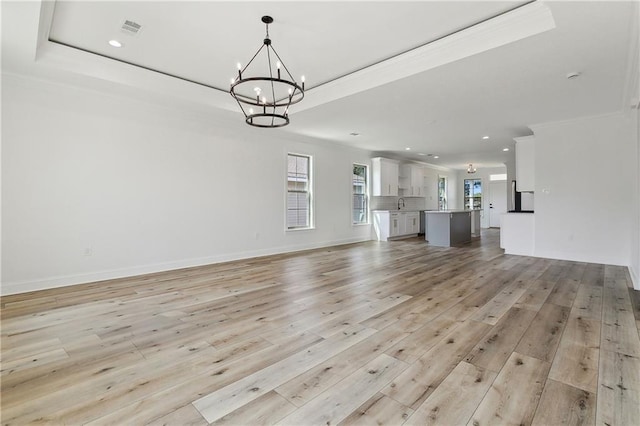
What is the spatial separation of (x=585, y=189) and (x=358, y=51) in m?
5.17

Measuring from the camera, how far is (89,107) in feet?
14.6

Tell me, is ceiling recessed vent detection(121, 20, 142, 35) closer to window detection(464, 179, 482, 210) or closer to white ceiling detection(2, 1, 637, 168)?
white ceiling detection(2, 1, 637, 168)

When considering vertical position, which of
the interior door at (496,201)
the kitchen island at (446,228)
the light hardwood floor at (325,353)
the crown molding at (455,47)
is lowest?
the light hardwood floor at (325,353)

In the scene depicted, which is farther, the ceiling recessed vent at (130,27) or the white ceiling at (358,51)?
the ceiling recessed vent at (130,27)

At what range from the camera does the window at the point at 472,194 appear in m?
14.1

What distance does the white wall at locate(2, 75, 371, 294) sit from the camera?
3980mm

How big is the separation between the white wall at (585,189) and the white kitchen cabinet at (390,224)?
12.5ft

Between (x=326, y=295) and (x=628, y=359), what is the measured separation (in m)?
2.63

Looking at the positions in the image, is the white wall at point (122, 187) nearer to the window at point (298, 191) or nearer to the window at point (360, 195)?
the window at point (298, 191)

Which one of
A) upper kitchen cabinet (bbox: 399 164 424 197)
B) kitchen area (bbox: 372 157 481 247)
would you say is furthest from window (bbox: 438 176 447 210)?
upper kitchen cabinet (bbox: 399 164 424 197)

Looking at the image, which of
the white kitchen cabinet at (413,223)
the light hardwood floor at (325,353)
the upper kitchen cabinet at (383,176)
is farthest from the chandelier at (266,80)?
the white kitchen cabinet at (413,223)

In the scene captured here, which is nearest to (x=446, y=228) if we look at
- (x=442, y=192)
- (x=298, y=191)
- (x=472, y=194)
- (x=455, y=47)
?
(x=298, y=191)

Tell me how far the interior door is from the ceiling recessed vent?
1418 centimetres

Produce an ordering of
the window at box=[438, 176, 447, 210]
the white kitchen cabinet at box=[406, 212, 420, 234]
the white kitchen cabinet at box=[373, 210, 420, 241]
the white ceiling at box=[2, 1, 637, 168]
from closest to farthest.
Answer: the white ceiling at box=[2, 1, 637, 168], the white kitchen cabinet at box=[373, 210, 420, 241], the white kitchen cabinet at box=[406, 212, 420, 234], the window at box=[438, 176, 447, 210]
